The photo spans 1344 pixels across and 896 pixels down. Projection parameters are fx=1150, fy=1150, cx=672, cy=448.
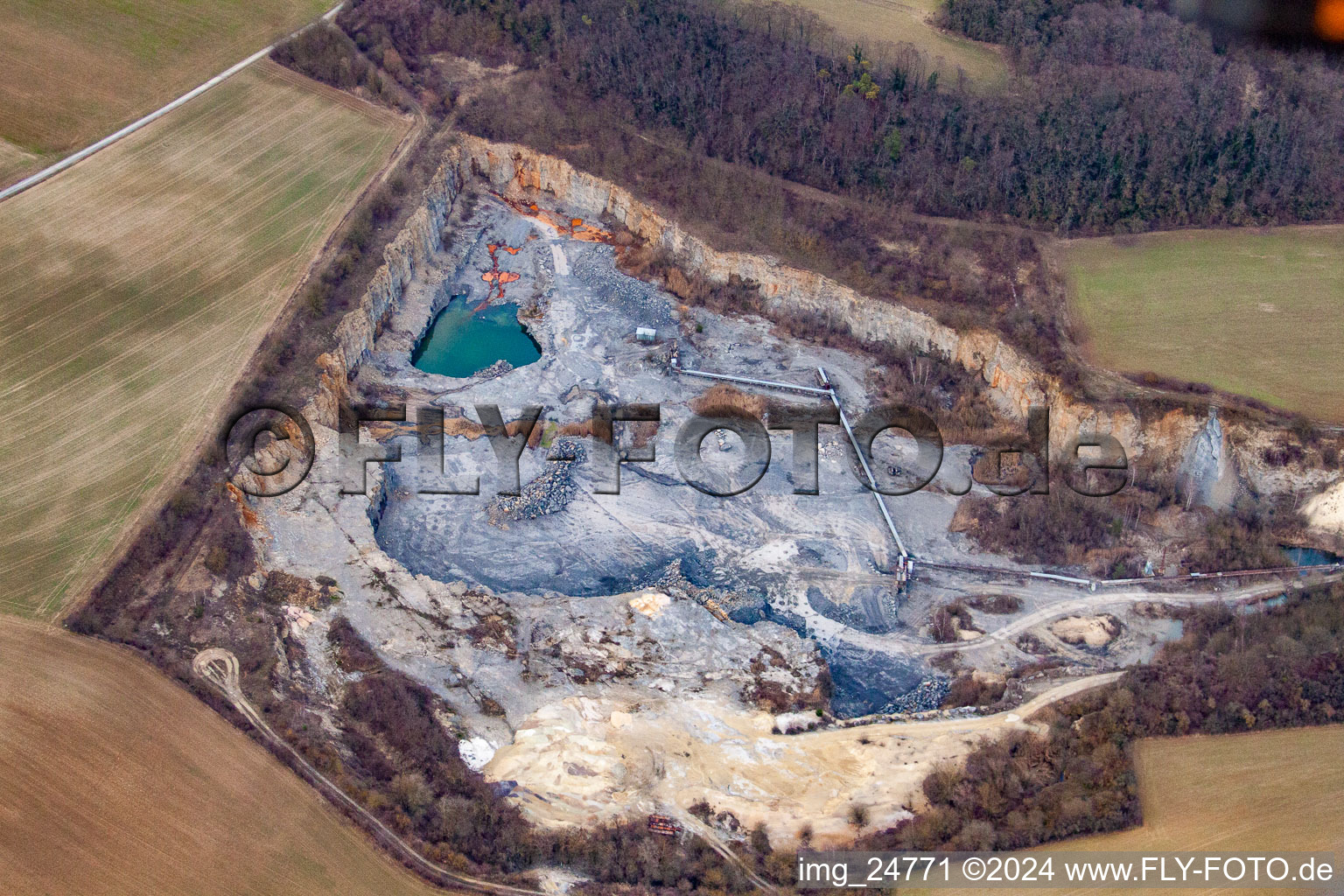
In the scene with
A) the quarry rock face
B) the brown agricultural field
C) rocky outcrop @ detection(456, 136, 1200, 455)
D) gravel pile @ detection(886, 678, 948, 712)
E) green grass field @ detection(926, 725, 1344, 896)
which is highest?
rocky outcrop @ detection(456, 136, 1200, 455)

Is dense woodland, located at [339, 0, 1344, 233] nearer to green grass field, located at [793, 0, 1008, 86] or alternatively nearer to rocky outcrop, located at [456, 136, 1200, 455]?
green grass field, located at [793, 0, 1008, 86]

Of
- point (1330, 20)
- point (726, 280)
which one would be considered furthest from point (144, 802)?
point (1330, 20)

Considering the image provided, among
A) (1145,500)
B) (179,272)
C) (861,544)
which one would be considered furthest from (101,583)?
(1145,500)

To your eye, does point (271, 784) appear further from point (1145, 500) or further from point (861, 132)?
point (861, 132)

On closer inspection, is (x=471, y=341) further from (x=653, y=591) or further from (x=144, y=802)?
(x=144, y=802)

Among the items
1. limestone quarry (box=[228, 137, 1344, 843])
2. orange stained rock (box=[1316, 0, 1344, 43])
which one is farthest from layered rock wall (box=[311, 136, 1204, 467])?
orange stained rock (box=[1316, 0, 1344, 43])

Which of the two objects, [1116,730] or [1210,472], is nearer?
[1116,730]

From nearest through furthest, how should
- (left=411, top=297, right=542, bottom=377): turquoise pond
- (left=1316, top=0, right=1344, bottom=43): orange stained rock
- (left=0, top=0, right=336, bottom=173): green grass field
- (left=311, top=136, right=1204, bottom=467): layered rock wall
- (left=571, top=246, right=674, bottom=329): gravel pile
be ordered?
(left=311, top=136, right=1204, bottom=467): layered rock wall → (left=411, top=297, right=542, bottom=377): turquoise pond → (left=1316, top=0, right=1344, bottom=43): orange stained rock → (left=571, top=246, right=674, bottom=329): gravel pile → (left=0, top=0, right=336, bottom=173): green grass field

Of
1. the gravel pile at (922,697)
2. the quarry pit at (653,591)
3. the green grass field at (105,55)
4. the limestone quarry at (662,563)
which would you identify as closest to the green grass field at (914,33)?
the limestone quarry at (662,563)
